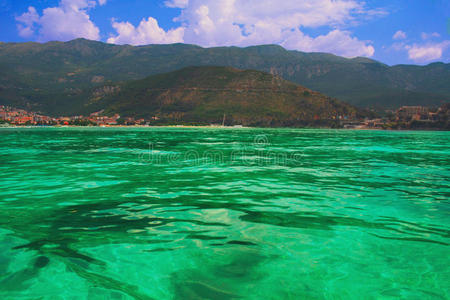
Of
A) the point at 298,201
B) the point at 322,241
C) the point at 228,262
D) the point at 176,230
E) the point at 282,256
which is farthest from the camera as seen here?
the point at 298,201

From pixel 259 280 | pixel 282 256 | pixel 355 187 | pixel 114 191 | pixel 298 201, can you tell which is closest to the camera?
pixel 259 280

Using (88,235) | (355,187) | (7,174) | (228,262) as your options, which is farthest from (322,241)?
(7,174)

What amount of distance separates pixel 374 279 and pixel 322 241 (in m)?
1.70

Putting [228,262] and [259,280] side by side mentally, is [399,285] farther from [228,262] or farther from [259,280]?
[228,262]

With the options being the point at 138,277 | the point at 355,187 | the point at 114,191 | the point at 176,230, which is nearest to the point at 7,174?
the point at 114,191

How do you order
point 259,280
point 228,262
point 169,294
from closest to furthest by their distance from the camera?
point 169,294
point 259,280
point 228,262

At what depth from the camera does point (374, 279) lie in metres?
5.23

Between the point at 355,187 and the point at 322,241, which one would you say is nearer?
the point at 322,241

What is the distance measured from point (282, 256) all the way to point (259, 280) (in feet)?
3.78

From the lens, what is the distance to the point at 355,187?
13.3m

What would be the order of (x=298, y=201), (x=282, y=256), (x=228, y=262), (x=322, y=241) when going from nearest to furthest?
(x=228, y=262)
(x=282, y=256)
(x=322, y=241)
(x=298, y=201)

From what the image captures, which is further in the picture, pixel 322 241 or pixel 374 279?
pixel 322 241

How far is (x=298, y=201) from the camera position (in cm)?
1061

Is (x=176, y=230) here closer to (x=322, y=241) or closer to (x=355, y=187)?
(x=322, y=241)
